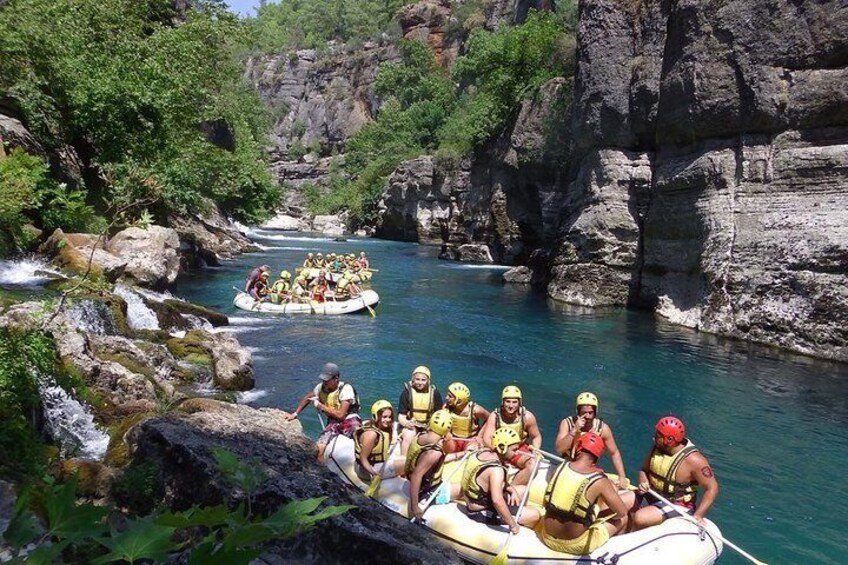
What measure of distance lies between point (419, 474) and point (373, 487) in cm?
84

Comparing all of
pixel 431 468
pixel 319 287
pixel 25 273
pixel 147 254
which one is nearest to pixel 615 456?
pixel 431 468

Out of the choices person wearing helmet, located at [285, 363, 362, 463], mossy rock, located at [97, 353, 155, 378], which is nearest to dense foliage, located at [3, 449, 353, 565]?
person wearing helmet, located at [285, 363, 362, 463]

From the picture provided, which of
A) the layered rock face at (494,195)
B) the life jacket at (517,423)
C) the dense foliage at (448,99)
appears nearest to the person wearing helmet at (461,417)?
the life jacket at (517,423)

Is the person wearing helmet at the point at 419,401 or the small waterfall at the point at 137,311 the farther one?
the small waterfall at the point at 137,311

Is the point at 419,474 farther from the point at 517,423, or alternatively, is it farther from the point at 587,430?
the point at 587,430

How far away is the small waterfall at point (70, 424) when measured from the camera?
24.8 ft

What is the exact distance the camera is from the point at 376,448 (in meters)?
7.40

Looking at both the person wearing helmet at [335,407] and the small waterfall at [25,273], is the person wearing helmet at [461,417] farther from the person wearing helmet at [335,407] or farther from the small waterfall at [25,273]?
the small waterfall at [25,273]

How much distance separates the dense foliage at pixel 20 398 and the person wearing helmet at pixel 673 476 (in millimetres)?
5588

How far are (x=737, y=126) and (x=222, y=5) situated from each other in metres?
31.7

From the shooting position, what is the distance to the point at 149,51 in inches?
869

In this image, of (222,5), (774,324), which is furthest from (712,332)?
(222,5)

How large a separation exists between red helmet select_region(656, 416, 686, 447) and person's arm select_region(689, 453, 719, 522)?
22 centimetres

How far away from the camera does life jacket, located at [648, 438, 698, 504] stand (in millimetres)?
6496
